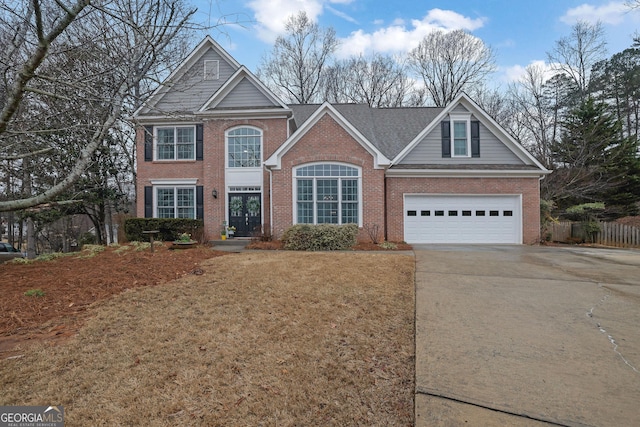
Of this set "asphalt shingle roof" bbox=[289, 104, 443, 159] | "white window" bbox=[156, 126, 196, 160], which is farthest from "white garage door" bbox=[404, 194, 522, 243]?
"white window" bbox=[156, 126, 196, 160]

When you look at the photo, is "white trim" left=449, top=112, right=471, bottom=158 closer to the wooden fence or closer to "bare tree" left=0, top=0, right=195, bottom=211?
the wooden fence

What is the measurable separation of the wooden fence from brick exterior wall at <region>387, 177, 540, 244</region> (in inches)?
113

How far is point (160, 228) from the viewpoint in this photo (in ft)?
46.5

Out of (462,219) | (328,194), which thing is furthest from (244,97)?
(462,219)

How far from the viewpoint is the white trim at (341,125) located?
43.4 feet

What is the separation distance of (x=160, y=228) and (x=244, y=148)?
5.11 metres

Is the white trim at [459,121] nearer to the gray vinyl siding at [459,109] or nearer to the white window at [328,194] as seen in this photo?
the gray vinyl siding at [459,109]

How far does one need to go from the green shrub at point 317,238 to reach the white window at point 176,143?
7489mm

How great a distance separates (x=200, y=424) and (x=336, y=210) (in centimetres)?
1127

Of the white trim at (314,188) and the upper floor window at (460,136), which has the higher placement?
the upper floor window at (460,136)

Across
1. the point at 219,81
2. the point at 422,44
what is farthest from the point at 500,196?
the point at 422,44

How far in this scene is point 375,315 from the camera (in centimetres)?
474

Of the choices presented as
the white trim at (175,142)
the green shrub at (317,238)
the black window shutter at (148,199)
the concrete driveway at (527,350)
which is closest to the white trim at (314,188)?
the green shrub at (317,238)

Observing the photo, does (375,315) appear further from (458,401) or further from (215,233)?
(215,233)
